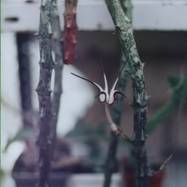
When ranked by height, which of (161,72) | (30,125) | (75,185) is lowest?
(75,185)

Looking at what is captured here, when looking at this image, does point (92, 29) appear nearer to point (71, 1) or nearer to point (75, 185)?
point (71, 1)

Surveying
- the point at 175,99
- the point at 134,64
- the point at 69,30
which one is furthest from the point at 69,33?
the point at 175,99

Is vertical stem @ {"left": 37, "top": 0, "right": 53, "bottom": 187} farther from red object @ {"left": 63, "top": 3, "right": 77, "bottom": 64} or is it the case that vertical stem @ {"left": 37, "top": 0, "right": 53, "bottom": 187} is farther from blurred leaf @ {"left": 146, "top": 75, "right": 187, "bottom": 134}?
blurred leaf @ {"left": 146, "top": 75, "right": 187, "bottom": 134}

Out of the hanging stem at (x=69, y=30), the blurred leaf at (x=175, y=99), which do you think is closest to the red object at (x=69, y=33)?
the hanging stem at (x=69, y=30)

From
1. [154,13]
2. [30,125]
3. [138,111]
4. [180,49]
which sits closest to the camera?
[138,111]

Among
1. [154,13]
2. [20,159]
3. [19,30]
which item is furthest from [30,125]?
[154,13]

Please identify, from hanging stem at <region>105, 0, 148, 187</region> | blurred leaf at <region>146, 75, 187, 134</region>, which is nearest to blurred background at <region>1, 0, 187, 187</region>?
blurred leaf at <region>146, 75, 187, 134</region>
